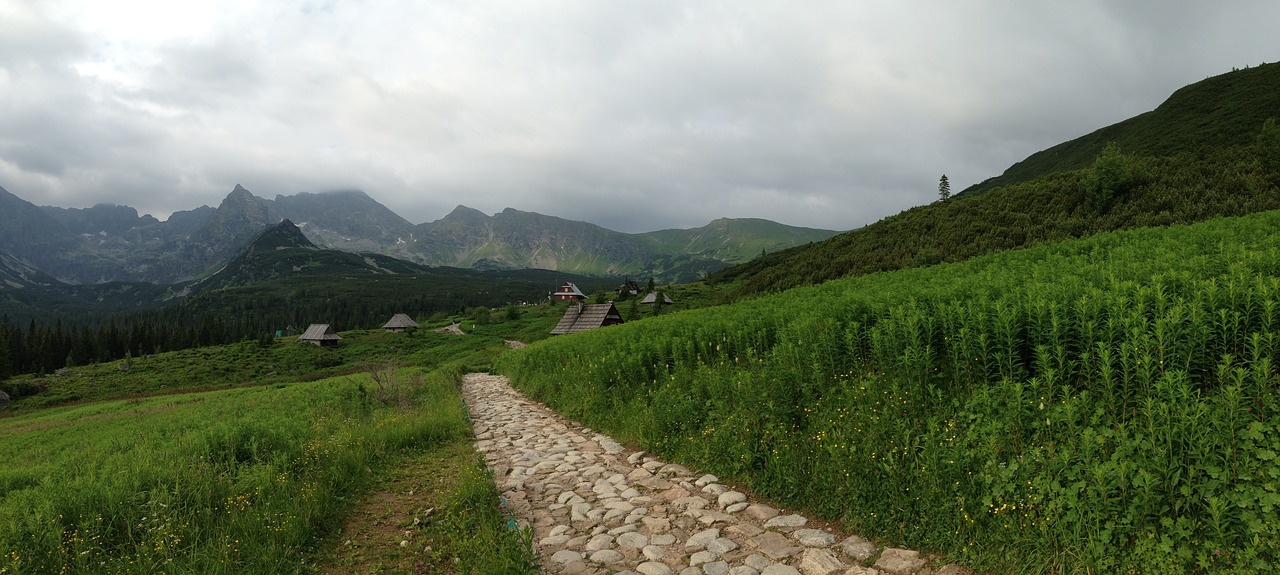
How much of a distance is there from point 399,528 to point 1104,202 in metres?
57.4

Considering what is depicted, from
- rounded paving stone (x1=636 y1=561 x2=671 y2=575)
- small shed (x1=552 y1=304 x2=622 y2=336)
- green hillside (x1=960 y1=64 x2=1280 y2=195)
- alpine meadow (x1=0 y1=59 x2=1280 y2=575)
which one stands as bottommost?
small shed (x1=552 y1=304 x2=622 y2=336)

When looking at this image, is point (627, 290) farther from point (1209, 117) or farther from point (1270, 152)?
point (1270, 152)

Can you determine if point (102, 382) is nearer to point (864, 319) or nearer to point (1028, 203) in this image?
point (864, 319)

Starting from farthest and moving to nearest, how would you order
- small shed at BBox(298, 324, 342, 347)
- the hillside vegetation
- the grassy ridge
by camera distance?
1. small shed at BBox(298, 324, 342, 347)
2. the hillside vegetation
3. the grassy ridge

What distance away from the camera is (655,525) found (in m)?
7.04

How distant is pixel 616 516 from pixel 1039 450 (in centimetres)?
511

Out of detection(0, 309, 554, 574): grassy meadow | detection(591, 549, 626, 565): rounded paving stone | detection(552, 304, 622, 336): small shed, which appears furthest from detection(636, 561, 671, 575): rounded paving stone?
detection(552, 304, 622, 336): small shed

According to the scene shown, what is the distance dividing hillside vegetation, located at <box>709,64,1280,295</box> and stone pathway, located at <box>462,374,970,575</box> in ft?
99.5

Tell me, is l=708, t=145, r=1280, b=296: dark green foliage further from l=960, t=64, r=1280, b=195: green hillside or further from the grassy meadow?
the grassy meadow

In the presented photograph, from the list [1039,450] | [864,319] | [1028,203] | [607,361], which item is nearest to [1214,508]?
[1039,450]

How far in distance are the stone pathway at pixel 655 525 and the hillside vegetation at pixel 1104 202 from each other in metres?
30.3

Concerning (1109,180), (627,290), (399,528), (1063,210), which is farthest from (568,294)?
(399,528)

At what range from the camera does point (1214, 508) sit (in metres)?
4.10

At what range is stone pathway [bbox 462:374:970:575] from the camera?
5.70 m
